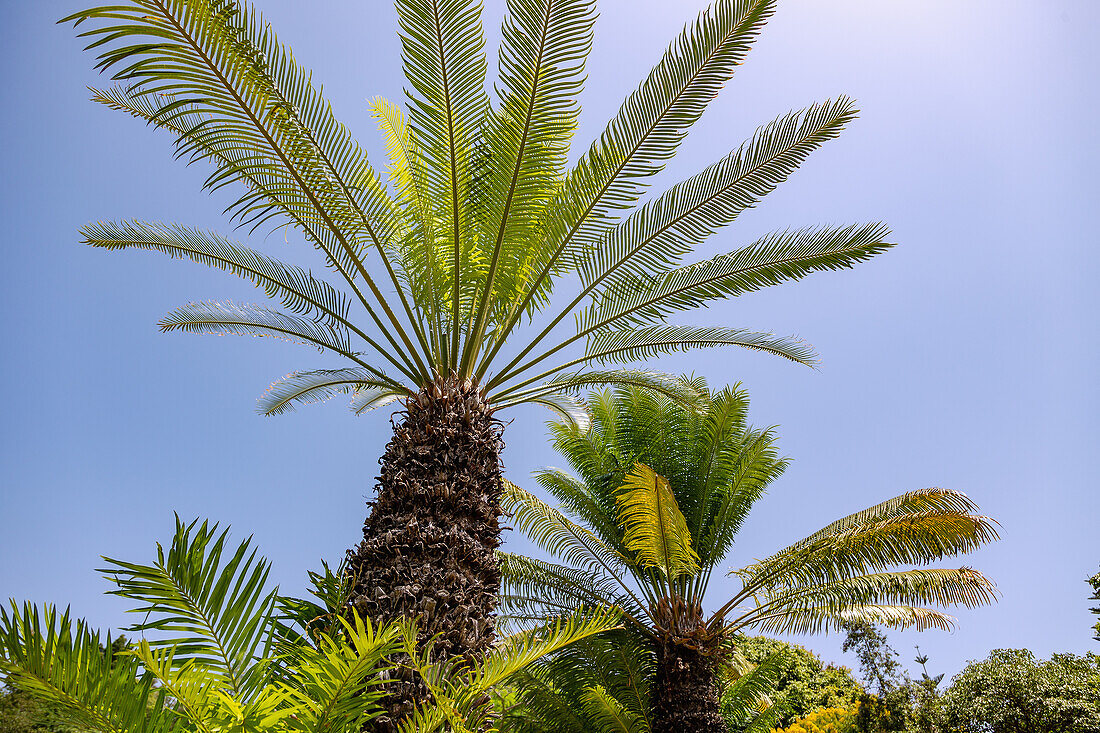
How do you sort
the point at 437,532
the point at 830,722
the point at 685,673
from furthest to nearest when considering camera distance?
the point at 830,722 < the point at 685,673 < the point at 437,532

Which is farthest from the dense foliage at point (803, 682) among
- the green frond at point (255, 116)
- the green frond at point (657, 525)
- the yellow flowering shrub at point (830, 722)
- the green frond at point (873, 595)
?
the green frond at point (255, 116)

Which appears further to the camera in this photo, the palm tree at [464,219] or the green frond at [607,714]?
the green frond at [607,714]

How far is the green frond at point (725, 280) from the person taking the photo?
6.65 meters

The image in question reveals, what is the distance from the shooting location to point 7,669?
5.97ft

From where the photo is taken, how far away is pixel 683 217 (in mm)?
6492

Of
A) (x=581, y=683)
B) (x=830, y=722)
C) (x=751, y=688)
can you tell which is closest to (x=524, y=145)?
(x=581, y=683)

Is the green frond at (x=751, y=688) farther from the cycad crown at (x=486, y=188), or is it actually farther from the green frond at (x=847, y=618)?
the cycad crown at (x=486, y=188)

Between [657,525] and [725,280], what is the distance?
3.41 metres

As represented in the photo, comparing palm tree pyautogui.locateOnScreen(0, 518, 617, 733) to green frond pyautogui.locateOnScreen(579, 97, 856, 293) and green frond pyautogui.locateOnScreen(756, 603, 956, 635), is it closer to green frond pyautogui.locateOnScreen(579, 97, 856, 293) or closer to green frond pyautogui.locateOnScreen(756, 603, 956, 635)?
green frond pyautogui.locateOnScreen(579, 97, 856, 293)

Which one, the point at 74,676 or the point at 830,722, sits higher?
the point at 74,676

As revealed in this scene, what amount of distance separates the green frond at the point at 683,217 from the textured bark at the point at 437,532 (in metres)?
1.96

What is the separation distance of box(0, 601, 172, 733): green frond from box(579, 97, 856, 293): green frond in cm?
502

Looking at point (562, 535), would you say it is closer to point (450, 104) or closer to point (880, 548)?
point (880, 548)

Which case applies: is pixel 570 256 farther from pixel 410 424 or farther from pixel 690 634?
pixel 690 634
